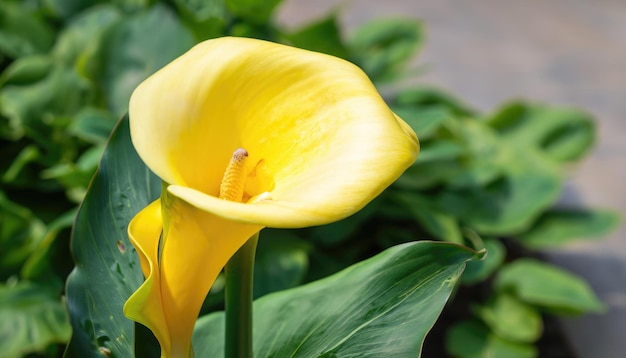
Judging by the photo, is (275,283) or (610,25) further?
(610,25)

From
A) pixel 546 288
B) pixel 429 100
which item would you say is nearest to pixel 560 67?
pixel 429 100

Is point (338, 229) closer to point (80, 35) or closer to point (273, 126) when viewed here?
point (80, 35)

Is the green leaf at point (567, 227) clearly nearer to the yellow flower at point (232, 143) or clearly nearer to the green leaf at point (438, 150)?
the green leaf at point (438, 150)

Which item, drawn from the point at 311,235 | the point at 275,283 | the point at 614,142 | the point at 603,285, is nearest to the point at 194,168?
the point at 275,283

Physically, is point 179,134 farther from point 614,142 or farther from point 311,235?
point 614,142

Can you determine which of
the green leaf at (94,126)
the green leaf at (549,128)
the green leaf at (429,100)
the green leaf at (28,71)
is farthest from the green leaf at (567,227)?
the green leaf at (28,71)

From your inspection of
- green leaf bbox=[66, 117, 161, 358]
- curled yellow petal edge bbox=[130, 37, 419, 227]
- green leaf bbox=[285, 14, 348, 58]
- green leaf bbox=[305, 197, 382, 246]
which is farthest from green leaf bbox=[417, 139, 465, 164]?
curled yellow petal edge bbox=[130, 37, 419, 227]

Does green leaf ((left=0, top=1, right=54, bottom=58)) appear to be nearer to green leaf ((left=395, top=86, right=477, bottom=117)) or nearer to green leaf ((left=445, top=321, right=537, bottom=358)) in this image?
green leaf ((left=395, top=86, right=477, bottom=117))
